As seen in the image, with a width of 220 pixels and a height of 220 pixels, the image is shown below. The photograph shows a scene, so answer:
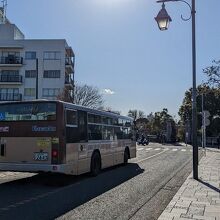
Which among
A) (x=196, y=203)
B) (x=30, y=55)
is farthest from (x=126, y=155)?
(x=30, y=55)

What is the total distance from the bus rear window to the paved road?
2.09 m

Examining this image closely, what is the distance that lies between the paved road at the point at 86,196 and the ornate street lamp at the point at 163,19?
503 cm

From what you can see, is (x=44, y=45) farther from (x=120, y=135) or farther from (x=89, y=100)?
(x=120, y=135)

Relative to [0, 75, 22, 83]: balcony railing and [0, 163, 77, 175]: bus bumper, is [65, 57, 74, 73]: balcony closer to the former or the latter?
[0, 75, 22, 83]: balcony railing

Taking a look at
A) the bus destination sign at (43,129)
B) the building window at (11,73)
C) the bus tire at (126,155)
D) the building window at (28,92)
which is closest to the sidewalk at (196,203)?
the bus destination sign at (43,129)

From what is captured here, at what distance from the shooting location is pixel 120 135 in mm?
22109

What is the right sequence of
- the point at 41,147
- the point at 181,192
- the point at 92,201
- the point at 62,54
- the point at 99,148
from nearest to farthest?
1. the point at 92,201
2. the point at 181,192
3. the point at 41,147
4. the point at 99,148
5. the point at 62,54

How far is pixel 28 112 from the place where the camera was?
14.7m

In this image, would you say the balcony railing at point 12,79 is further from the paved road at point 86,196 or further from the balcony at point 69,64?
the paved road at point 86,196

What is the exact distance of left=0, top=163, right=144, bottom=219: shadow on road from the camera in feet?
31.4

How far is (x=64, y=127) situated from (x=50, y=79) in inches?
2248

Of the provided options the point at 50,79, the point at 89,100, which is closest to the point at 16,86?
the point at 50,79

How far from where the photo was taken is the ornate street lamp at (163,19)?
14.3 m

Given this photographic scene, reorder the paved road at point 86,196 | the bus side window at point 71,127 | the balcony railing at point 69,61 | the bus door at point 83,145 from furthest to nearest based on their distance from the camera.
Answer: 1. the balcony railing at point 69,61
2. the bus door at point 83,145
3. the bus side window at point 71,127
4. the paved road at point 86,196
